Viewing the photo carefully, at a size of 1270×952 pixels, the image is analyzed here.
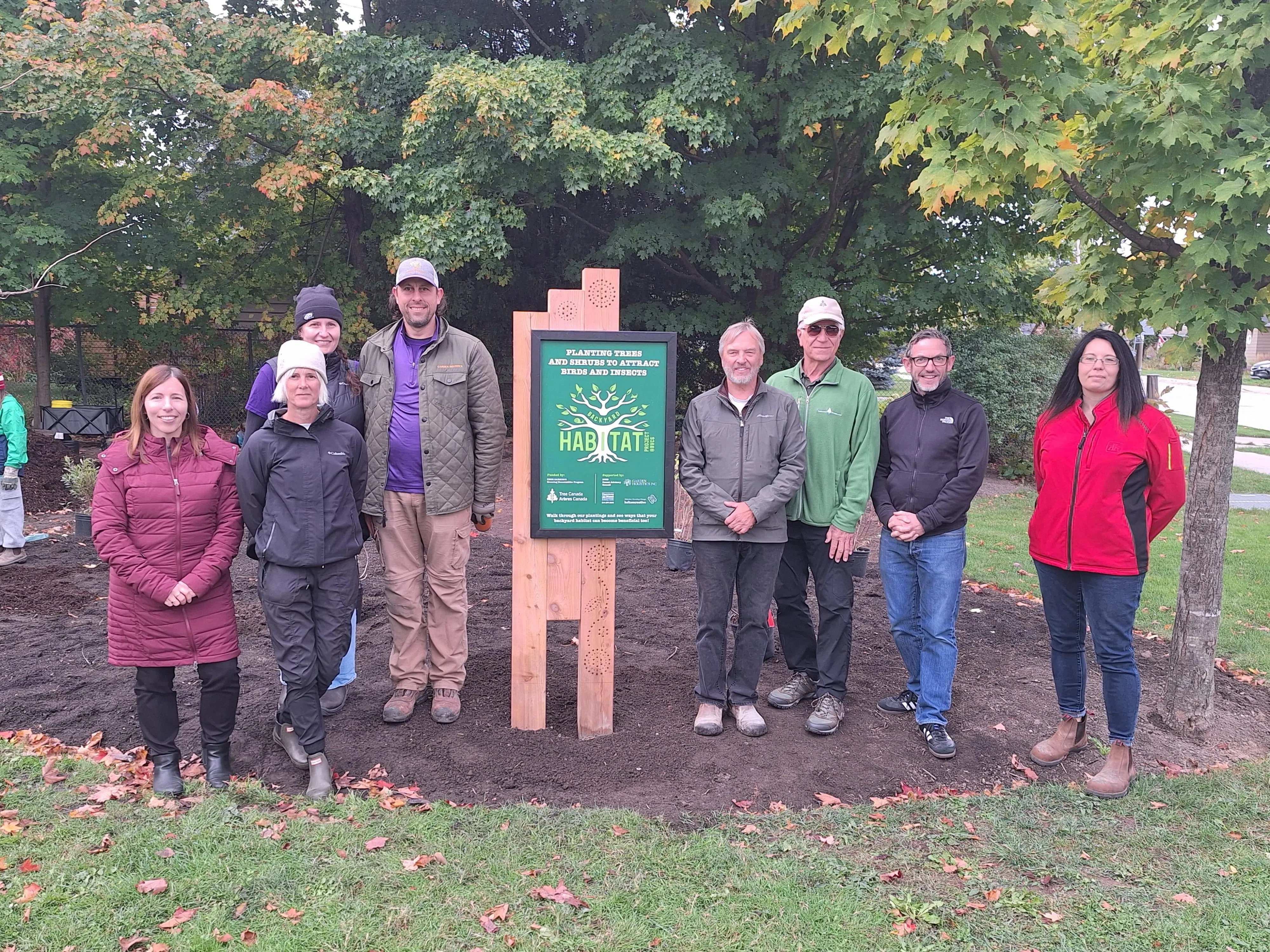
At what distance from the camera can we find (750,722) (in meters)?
4.66

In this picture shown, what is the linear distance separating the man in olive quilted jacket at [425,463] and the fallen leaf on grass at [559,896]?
1.71 meters

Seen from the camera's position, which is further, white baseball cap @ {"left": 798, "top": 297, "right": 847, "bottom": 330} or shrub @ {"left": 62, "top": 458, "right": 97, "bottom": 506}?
shrub @ {"left": 62, "top": 458, "right": 97, "bottom": 506}

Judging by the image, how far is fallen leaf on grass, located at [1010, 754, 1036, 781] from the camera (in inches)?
171

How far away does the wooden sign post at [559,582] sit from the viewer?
14.9ft

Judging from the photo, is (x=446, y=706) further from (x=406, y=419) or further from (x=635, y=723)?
(x=406, y=419)

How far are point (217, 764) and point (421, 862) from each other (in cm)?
129

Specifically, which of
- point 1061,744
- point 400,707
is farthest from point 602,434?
point 1061,744

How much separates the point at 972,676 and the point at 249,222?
14.4 meters

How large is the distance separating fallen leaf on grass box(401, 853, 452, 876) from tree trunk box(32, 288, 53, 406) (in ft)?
49.2

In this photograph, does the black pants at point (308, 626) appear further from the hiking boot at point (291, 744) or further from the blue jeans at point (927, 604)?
the blue jeans at point (927, 604)

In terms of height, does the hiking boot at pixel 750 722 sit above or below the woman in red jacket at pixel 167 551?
below

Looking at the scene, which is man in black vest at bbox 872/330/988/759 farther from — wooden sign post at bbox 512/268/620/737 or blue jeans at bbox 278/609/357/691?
blue jeans at bbox 278/609/357/691

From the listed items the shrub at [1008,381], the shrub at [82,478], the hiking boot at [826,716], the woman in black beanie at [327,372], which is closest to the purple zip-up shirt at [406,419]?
the woman in black beanie at [327,372]

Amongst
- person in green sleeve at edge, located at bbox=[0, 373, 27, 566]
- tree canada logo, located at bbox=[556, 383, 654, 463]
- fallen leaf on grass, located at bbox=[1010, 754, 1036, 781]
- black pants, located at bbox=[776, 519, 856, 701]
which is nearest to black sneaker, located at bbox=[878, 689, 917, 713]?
black pants, located at bbox=[776, 519, 856, 701]
